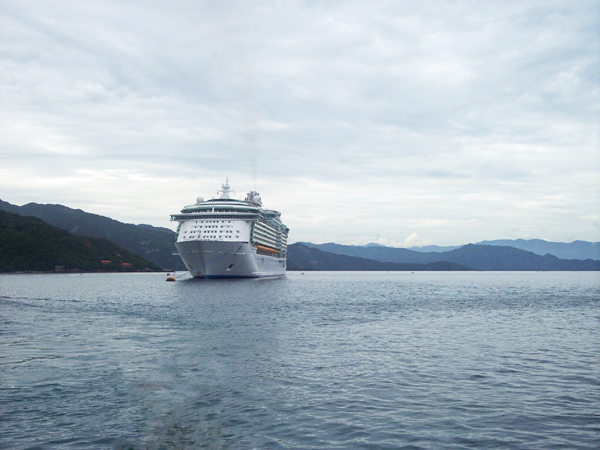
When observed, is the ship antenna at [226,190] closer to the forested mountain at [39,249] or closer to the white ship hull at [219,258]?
the white ship hull at [219,258]

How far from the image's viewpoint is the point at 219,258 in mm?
94938

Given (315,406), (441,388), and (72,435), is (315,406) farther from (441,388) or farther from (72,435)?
(72,435)

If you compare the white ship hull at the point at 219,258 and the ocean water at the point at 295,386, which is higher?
the white ship hull at the point at 219,258

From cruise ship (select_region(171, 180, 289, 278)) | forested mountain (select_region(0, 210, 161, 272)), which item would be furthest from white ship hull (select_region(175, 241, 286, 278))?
forested mountain (select_region(0, 210, 161, 272))

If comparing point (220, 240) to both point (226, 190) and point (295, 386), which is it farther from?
point (295, 386)

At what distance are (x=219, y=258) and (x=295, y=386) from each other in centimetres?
7917

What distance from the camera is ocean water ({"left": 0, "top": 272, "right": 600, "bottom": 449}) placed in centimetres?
1255

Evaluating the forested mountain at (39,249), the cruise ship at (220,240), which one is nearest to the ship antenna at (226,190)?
the cruise ship at (220,240)

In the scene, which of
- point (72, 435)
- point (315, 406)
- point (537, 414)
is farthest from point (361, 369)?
point (72, 435)

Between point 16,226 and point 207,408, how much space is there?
624 feet

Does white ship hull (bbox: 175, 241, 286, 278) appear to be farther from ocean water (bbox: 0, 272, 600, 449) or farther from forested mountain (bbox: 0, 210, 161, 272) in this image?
forested mountain (bbox: 0, 210, 161, 272)

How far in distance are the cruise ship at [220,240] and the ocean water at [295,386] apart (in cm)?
5818

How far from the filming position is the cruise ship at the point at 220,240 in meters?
93.8

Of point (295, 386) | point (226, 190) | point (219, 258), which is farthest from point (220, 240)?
point (295, 386)
